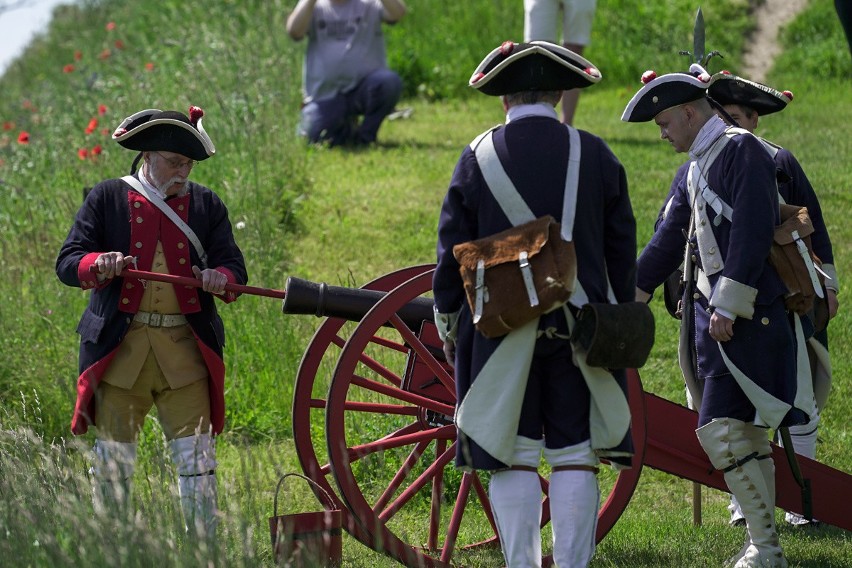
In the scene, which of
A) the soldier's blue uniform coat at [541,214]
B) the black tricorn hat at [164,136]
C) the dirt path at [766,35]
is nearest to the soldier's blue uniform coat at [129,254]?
the black tricorn hat at [164,136]

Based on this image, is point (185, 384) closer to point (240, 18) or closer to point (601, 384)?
point (601, 384)

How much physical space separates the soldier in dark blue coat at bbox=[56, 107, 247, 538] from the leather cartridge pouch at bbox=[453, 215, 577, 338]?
1.22 m

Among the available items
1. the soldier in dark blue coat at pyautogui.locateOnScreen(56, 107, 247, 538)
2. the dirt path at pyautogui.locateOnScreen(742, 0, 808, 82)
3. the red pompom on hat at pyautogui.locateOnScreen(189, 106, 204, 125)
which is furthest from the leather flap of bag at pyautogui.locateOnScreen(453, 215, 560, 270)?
the dirt path at pyautogui.locateOnScreen(742, 0, 808, 82)

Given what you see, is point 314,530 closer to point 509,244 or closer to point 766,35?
point 509,244

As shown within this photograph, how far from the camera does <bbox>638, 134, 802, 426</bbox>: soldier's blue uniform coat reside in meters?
4.77

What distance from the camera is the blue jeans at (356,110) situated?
36.1 feet

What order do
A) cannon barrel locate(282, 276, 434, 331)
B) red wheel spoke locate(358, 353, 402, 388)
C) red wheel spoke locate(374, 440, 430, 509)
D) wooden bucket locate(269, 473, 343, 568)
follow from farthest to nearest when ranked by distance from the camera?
red wheel spoke locate(358, 353, 402, 388) < red wheel spoke locate(374, 440, 430, 509) < cannon barrel locate(282, 276, 434, 331) < wooden bucket locate(269, 473, 343, 568)

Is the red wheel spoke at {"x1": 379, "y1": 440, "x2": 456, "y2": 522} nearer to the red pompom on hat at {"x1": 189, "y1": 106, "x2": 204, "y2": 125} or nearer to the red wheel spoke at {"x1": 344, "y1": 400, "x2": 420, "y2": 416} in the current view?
the red wheel spoke at {"x1": 344, "y1": 400, "x2": 420, "y2": 416}

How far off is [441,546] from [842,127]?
7286 millimetres

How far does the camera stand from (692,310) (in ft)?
16.9

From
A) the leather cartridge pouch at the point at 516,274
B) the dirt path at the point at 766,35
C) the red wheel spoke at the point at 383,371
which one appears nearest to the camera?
the leather cartridge pouch at the point at 516,274

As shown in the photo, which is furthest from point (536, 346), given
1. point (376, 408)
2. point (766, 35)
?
point (766, 35)

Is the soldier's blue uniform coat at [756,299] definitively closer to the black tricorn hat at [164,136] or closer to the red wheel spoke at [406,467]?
the red wheel spoke at [406,467]

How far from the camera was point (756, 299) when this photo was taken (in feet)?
16.0
